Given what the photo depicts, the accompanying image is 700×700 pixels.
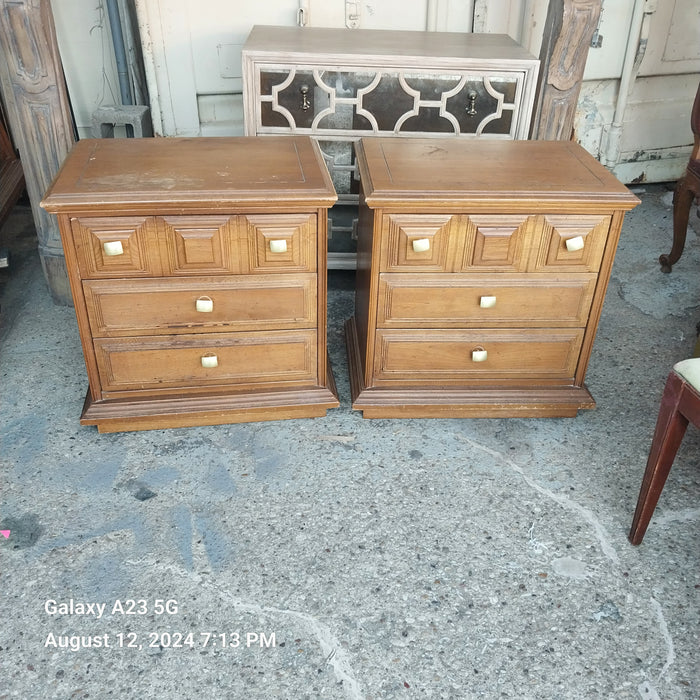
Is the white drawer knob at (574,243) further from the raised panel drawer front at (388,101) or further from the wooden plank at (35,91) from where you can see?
the wooden plank at (35,91)

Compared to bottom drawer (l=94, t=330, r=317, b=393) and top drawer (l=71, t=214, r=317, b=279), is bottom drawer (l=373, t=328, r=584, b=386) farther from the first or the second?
top drawer (l=71, t=214, r=317, b=279)

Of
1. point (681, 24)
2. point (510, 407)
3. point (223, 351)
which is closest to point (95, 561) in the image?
point (223, 351)

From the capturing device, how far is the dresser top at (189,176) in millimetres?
1923

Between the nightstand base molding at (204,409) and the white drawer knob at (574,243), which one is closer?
the white drawer knob at (574,243)

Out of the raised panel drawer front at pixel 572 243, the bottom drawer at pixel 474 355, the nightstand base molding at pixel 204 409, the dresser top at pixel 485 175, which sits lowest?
the nightstand base molding at pixel 204 409

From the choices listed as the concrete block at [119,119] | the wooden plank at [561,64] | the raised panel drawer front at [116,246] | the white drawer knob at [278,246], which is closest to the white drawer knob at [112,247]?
the raised panel drawer front at [116,246]

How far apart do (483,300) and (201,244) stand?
87 cm

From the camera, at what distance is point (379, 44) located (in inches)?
108

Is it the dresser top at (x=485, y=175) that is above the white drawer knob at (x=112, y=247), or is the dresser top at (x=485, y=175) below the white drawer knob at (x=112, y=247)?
above

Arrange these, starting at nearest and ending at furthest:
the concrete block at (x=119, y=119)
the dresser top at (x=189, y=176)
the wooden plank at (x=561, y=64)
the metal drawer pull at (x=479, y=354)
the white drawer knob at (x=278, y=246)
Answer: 1. the dresser top at (x=189, y=176)
2. the white drawer knob at (x=278, y=246)
3. the metal drawer pull at (x=479, y=354)
4. the wooden plank at (x=561, y=64)
5. the concrete block at (x=119, y=119)

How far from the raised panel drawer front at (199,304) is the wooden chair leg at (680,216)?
1843 millimetres

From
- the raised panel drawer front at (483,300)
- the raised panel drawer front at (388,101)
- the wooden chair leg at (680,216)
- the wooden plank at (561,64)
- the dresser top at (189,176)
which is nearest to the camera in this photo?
the dresser top at (189,176)

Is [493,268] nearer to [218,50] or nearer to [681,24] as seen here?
[218,50]

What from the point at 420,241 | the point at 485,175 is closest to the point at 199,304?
the point at 420,241
